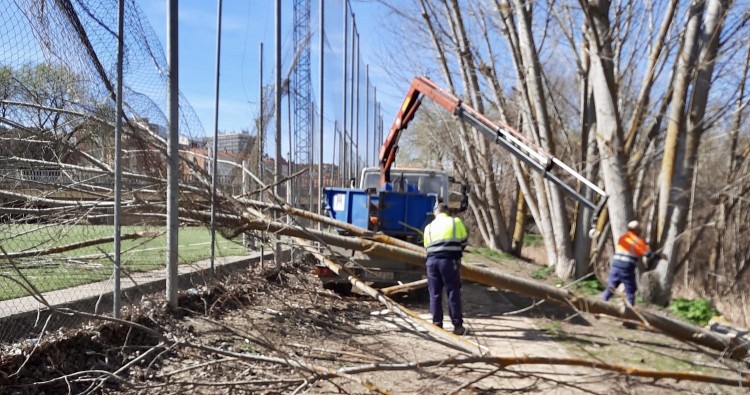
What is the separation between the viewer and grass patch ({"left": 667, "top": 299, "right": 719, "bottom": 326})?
26.9ft

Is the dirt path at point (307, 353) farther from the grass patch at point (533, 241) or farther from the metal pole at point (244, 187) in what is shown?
the grass patch at point (533, 241)

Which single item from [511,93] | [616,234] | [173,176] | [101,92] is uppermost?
[511,93]

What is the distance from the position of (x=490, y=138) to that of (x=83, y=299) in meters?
5.40

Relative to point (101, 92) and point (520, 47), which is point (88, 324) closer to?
point (101, 92)

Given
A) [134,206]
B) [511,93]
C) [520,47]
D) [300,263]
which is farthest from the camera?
[511,93]

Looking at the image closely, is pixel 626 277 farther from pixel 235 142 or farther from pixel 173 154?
pixel 173 154

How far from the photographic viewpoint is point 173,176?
18.1ft

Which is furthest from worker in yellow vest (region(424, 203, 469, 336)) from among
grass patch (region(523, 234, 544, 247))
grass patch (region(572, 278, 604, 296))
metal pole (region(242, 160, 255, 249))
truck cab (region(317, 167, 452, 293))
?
grass patch (region(523, 234, 544, 247))

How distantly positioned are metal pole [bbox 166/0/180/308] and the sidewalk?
324 mm

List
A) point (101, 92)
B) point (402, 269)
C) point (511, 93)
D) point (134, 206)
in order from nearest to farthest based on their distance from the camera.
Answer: point (101, 92), point (134, 206), point (402, 269), point (511, 93)

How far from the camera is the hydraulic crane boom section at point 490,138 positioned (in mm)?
7062

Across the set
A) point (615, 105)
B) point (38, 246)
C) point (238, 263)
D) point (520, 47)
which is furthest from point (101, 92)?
point (520, 47)

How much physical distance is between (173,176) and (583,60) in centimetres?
814

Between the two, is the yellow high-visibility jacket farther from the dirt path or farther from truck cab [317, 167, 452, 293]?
truck cab [317, 167, 452, 293]
